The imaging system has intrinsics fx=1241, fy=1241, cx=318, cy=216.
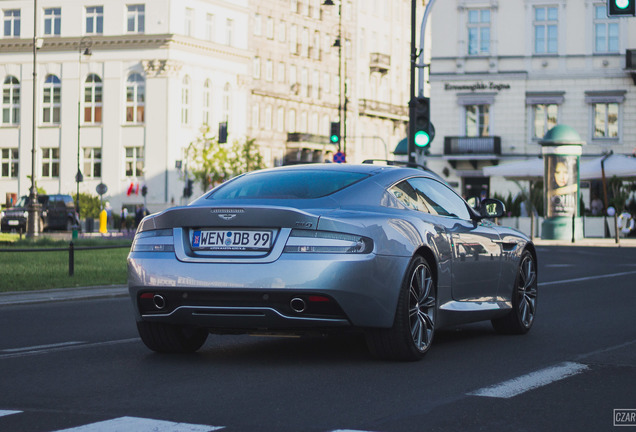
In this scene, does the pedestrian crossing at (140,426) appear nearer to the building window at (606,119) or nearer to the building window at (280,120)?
the building window at (606,119)

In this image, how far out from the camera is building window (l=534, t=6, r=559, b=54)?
6462 cm

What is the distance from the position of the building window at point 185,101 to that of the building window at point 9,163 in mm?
12826

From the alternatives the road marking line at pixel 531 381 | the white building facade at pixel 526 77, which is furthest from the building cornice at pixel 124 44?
the road marking line at pixel 531 381

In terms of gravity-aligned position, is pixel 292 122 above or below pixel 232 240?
above

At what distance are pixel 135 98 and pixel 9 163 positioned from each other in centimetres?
1097

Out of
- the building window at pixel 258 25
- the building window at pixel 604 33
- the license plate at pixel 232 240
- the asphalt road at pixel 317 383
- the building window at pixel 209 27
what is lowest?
the asphalt road at pixel 317 383

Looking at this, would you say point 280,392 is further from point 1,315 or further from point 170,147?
point 170,147

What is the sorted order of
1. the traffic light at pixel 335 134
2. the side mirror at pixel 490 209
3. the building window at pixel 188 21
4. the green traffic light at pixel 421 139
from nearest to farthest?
the side mirror at pixel 490 209
the green traffic light at pixel 421 139
the traffic light at pixel 335 134
the building window at pixel 188 21

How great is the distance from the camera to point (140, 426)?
5891 millimetres

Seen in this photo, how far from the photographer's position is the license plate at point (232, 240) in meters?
8.13

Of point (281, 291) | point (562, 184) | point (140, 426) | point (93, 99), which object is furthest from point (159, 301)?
point (93, 99)

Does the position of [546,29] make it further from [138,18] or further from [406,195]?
[406,195]

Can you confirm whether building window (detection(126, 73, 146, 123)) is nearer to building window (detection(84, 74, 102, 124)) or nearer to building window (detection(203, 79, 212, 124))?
building window (detection(84, 74, 102, 124))

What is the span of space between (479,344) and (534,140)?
5723 cm
